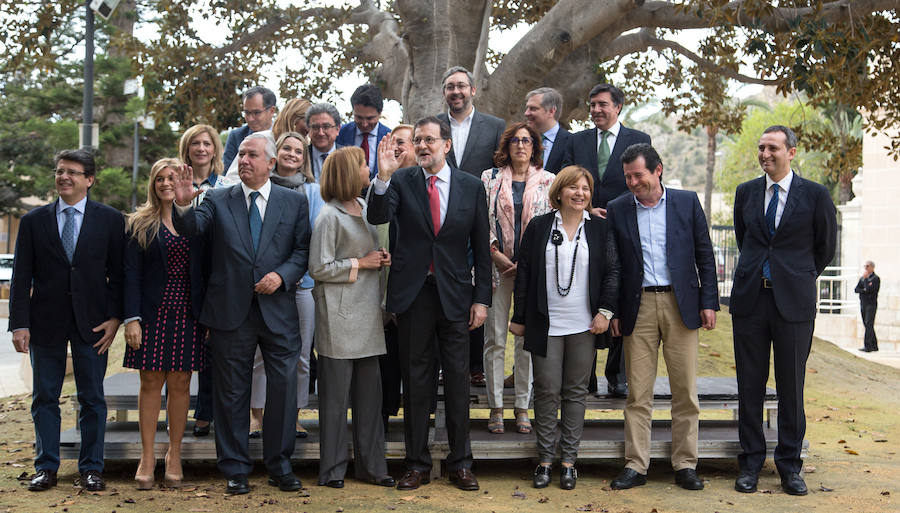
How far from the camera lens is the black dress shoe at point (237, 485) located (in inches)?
220

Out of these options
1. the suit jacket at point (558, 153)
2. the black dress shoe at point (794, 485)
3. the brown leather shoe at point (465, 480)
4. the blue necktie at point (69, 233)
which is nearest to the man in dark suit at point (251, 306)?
the blue necktie at point (69, 233)

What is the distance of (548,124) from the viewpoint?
22.1 feet

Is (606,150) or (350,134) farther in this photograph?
(350,134)

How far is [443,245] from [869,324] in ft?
56.1

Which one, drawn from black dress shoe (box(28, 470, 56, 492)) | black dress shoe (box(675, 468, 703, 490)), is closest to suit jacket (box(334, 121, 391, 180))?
black dress shoe (box(28, 470, 56, 492))

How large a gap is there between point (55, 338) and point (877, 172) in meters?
23.8

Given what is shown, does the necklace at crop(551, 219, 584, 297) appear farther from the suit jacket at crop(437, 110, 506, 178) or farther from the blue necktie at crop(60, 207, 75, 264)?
the blue necktie at crop(60, 207, 75, 264)

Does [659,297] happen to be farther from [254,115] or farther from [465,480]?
[254,115]

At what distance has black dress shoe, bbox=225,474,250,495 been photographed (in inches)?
220

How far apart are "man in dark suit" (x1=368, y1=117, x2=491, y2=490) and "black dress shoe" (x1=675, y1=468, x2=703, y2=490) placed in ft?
4.49

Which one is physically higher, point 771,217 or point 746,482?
point 771,217

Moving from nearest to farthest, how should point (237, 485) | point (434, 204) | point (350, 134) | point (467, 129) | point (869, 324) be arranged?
point (237, 485) < point (434, 204) < point (467, 129) < point (350, 134) < point (869, 324)

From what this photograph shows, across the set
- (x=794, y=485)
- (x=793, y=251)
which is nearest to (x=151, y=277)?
(x=793, y=251)

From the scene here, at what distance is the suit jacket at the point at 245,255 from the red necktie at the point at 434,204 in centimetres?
84
